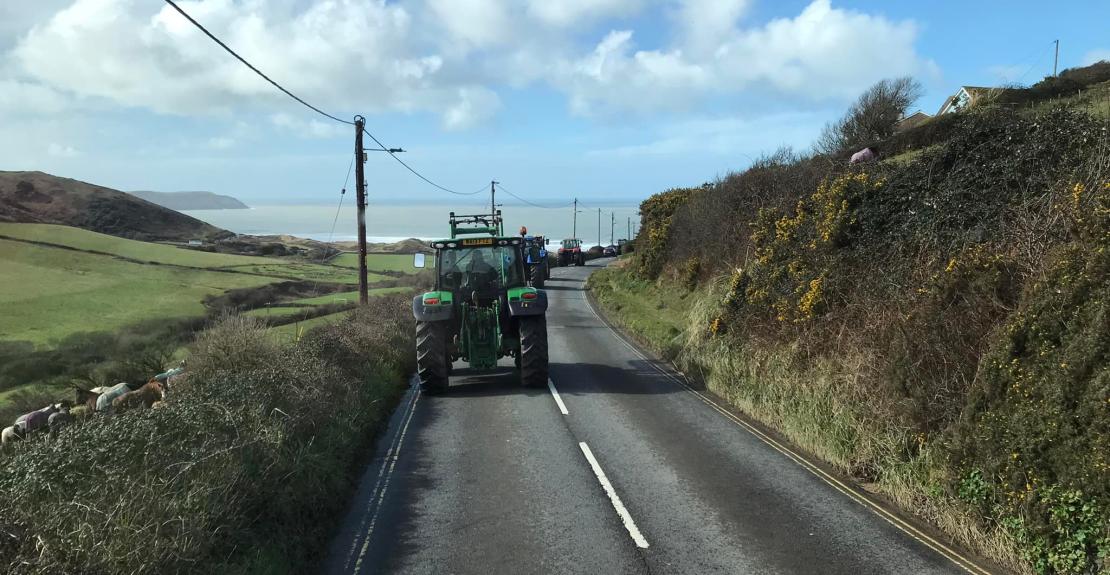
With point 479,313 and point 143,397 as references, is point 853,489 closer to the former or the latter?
point 479,313

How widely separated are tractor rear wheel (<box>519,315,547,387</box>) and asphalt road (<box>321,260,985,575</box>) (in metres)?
1.26

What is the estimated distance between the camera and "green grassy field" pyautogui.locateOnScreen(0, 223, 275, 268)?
2302 centimetres

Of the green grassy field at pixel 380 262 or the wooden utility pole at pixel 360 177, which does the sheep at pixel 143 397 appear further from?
the green grassy field at pixel 380 262

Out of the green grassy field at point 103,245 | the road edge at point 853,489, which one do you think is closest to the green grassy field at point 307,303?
the green grassy field at point 103,245

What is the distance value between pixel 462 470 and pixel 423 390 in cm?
475

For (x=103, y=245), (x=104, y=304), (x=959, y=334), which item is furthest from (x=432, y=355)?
(x=103, y=245)

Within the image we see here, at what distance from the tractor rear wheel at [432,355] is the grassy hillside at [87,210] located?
21.5m

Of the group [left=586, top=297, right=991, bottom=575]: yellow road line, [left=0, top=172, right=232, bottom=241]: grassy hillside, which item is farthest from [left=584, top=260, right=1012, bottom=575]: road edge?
[left=0, top=172, right=232, bottom=241]: grassy hillside

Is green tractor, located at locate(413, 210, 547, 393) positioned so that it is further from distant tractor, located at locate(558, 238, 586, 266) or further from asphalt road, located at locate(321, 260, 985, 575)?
distant tractor, located at locate(558, 238, 586, 266)

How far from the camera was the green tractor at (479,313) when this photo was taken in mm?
12367

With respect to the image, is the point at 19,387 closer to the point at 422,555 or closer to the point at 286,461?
the point at 286,461

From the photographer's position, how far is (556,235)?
128 metres

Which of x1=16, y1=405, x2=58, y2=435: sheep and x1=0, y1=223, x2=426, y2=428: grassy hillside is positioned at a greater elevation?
x1=0, y1=223, x2=426, y2=428: grassy hillside

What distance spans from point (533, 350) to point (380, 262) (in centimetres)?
3951
